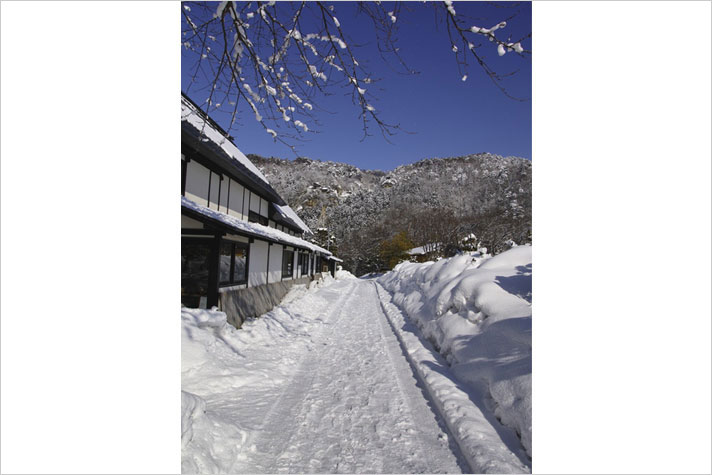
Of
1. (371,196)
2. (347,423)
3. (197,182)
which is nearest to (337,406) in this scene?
(347,423)

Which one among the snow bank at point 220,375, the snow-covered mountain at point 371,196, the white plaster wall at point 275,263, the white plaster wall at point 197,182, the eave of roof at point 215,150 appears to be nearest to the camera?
the snow bank at point 220,375

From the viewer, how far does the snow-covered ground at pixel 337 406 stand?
2260 millimetres

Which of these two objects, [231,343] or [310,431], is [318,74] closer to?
[310,431]

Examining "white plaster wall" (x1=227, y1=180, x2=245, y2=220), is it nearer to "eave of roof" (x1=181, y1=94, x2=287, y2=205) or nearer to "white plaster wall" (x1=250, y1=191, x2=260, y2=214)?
"eave of roof" (x1=181, y1=94, x2=287, y2=205)

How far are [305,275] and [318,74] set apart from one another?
14.7 m

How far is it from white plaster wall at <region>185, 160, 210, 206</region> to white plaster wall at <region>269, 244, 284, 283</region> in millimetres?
3621

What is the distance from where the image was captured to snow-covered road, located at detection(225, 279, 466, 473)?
89.5 inches

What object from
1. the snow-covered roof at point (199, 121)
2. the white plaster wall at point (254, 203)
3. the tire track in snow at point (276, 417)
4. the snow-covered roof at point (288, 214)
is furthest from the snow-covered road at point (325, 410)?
the snow-covered roof at point (288, 214)

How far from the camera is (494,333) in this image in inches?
140

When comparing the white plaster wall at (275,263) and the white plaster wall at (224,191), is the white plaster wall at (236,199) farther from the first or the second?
the white plaster wall at (275,263)

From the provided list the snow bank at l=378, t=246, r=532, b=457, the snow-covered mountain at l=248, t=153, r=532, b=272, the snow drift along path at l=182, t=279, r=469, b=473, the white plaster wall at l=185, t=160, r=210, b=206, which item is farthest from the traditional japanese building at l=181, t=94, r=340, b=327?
the snow-covered mountain at l=248, t=153, r=532, b=272
